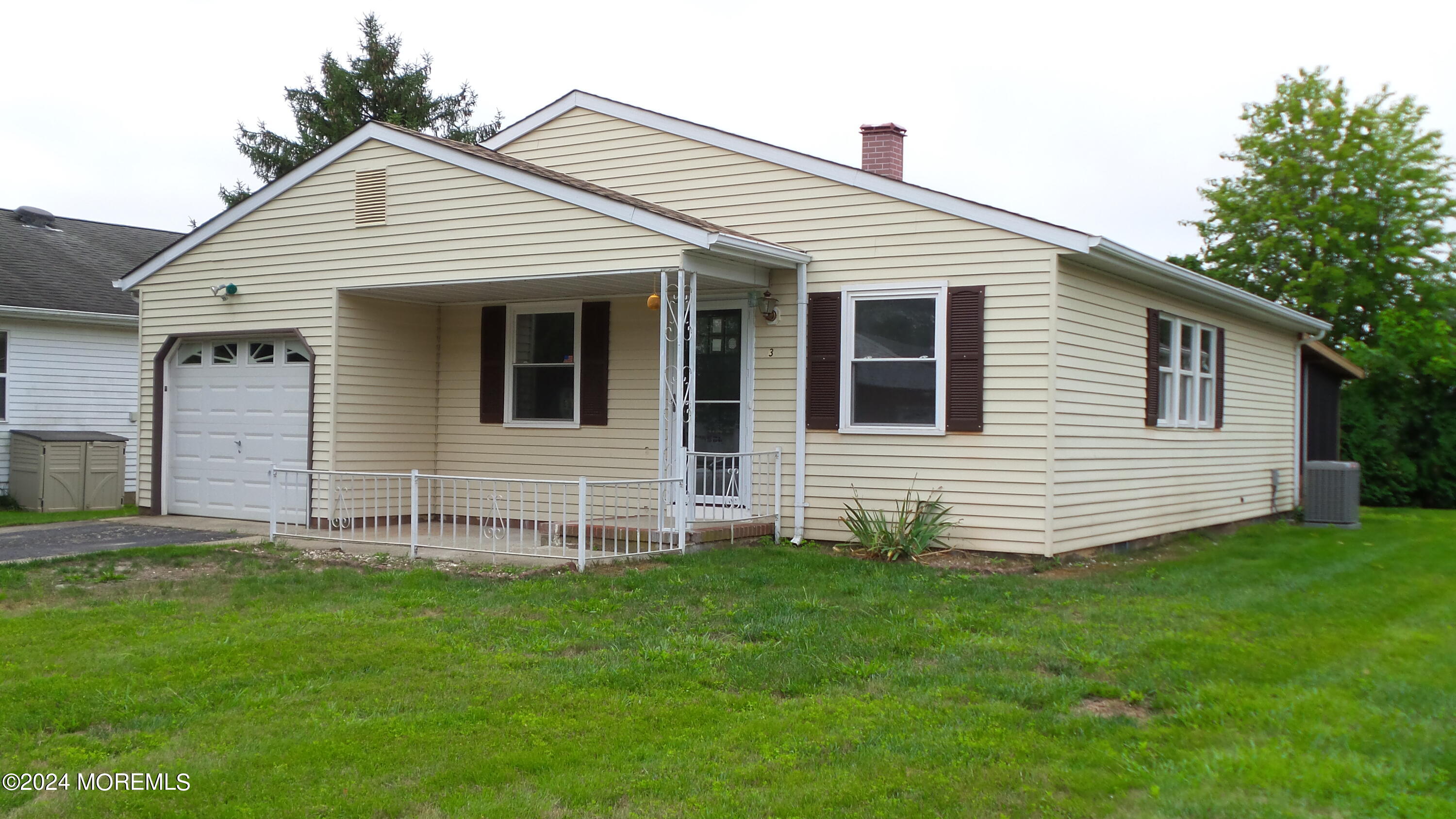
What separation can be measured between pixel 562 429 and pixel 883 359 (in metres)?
3.80

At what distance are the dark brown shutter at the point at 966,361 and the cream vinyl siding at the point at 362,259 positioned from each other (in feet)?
8.76

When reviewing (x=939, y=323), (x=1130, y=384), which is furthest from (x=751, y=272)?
(x=1130, y=384)

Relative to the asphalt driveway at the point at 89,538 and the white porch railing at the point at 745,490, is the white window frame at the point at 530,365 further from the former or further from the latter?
the asphalt driveway at the point at 89,538

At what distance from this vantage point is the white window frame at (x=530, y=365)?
506 inches

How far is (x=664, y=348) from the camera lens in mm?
10469

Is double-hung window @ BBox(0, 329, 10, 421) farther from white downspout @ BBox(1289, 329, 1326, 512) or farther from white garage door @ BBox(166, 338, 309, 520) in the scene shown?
white downspout @ BBox(1289, 329, 1326, 512)

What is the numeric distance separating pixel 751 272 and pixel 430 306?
437cm

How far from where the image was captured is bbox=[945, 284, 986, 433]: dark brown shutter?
35.2 feet

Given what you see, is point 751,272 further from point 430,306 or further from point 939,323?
point 430,306

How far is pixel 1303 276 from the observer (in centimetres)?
3016

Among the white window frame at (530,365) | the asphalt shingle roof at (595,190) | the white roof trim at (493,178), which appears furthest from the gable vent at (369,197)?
the white window frame at (530,365)

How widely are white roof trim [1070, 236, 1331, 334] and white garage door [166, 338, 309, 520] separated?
330 inches

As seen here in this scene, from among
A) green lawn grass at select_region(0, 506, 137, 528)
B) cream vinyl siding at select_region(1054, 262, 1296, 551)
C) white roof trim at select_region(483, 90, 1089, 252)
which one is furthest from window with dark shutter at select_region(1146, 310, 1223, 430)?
green lawn grass at select_region(0, 506, 137, 528)

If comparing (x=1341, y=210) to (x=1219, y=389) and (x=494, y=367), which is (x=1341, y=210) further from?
(x=494, y=367)
